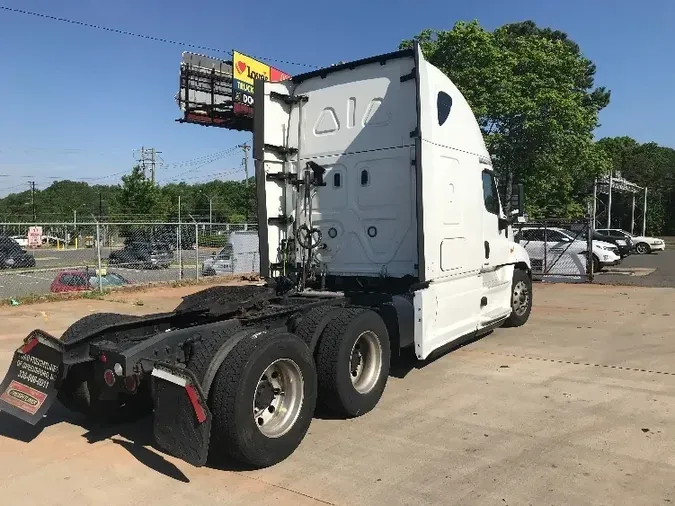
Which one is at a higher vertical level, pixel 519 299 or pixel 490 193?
pixel 490 193

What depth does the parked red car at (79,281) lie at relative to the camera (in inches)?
552

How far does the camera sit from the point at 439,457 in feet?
13.9

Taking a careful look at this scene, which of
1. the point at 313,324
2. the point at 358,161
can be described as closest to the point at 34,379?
the point at 313,324

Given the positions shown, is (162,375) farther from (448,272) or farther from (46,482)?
(448,272)

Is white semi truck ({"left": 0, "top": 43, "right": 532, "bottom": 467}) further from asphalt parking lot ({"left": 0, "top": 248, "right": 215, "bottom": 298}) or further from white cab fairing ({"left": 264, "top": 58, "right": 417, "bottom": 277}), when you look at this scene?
asphalt parking lot ({"left": 0, "top": 248, "right": 215, "bottom": 298})

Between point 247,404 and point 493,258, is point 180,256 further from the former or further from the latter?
point 247,404

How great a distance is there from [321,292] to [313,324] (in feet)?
5.50

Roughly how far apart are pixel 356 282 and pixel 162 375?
3.48 m

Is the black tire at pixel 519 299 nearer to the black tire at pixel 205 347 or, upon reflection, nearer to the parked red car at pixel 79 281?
the black tire at pixel 205 347

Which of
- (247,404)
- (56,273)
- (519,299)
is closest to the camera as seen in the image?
(247,404)

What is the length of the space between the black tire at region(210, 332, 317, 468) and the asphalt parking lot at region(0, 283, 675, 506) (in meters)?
0.16

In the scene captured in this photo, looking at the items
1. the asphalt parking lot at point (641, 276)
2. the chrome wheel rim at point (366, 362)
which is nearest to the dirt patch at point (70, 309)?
the chrome wheel rim at point (366, 362)

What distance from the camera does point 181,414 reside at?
3592 mm

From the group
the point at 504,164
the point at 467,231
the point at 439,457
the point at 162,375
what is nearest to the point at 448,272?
the point at 467,231
